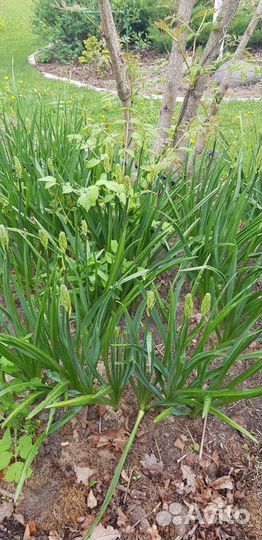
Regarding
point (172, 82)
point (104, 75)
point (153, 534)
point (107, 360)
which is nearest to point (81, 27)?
point (104, 75)

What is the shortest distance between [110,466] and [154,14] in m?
7.90

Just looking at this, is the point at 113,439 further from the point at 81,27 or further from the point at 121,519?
the point at 81,27

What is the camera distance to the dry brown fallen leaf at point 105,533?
1460 mm

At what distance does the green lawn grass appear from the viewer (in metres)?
3.96

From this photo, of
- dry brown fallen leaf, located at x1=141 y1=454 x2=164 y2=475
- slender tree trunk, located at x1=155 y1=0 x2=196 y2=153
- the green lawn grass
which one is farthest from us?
the green lawn grass

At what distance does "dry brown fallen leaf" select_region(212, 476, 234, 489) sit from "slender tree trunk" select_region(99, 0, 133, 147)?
1.57 meters

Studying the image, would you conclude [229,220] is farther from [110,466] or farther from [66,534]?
[66,534]

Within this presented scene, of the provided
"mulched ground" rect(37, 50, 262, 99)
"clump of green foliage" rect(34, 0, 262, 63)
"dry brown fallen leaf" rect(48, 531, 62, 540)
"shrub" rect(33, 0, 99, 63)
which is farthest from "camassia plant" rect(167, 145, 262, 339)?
"shrub" rect(33, 0, 99, 63)

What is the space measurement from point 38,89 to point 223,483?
14.7 ft

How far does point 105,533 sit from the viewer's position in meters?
1.47

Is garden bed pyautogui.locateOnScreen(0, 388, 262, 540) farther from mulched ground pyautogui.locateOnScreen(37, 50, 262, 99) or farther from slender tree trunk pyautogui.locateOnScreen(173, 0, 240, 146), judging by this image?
mulched ground pyautogui.locateOnScreen(37, 50, 262, 99)

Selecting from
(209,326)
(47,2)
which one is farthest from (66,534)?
(47,2)

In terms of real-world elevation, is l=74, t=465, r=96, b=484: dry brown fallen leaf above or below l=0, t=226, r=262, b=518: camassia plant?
below

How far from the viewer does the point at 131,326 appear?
153 centimetres
